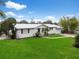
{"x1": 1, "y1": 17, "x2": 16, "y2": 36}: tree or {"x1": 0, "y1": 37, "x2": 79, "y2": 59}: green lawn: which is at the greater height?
{"x1": 1, "y1": 17, "x2": 16, "y2": 36}: tree

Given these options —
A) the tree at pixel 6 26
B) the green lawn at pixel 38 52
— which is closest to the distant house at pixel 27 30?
the tree at pixel 6 26

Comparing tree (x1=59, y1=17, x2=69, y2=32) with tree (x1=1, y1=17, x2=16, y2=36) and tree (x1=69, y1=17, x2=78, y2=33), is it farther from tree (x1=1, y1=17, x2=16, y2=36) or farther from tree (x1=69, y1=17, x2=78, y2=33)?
tree (x1=1, y1=17, x2=16, y2=36)

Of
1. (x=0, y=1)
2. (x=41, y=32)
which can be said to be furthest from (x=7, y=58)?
(x=41, y=32)

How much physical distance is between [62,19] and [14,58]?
43.2 meters

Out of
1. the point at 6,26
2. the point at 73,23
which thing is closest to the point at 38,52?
the point at 6,26

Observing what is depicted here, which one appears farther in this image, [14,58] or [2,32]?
[2,32]

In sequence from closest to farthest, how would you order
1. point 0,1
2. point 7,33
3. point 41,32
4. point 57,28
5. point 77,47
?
point 77,47
point 0,1
point 7,33
point 41,32
point 57,28

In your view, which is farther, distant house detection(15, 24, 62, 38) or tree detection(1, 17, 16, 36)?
distant house detection(15, 24, 62, 38)

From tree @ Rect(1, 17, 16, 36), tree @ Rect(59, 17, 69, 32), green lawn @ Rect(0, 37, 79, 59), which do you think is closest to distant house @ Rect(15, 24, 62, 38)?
tree @ Rect(1, 17, 16, 36)

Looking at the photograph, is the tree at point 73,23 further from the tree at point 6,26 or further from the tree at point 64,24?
the tree at point 6,26

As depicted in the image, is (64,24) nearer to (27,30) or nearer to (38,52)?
(27,30)

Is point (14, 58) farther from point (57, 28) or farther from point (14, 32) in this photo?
point (57, 28)

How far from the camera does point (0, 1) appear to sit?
27.4 m

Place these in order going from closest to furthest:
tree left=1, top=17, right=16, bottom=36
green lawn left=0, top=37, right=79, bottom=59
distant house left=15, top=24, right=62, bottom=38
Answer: green lawn left=0, top=37, right=79, bottom=59 → tree left=1, top=17, right=16, bottom=36 → distant house left=15, top=24, right=62, bottom=38
